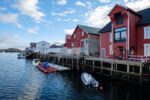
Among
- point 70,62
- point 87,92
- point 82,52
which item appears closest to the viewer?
point 87,92

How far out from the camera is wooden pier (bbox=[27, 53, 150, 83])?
2173 centimetres

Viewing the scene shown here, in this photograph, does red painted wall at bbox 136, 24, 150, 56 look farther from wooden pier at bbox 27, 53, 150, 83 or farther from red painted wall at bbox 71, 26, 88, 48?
red painted wall at bbox 71, 26, 88, 48

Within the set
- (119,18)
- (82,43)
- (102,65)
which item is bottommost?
(102,65)

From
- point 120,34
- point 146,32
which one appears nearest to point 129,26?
point 120,34

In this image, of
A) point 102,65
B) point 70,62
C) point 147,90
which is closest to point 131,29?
point 102,65

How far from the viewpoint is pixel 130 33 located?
28.2 meters

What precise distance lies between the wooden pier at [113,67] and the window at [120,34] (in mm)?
4606

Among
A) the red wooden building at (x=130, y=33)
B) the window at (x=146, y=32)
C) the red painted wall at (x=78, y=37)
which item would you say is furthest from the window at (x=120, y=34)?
the red painted wall at (x=78, y=37)

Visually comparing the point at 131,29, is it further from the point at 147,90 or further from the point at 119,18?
the point at 147,90

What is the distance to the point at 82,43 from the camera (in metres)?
46.1

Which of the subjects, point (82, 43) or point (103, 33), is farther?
point (82, 43)

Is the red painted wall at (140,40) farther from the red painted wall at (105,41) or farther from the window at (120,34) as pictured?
the red painted wall at (105,41)

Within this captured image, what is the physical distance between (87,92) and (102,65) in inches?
426

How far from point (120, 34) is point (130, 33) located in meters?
1.95
